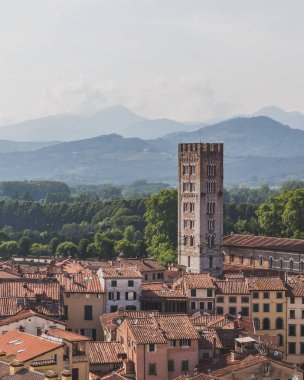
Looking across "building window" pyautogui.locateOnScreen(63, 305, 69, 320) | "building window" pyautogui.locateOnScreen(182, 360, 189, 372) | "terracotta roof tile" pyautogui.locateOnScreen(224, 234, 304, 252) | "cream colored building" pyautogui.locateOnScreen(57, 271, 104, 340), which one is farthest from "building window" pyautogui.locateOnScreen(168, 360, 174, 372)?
"terracotta roof tile" pyautogui.locateOnScreen(224, 234, 304, 252)

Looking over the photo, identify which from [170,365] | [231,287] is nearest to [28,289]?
[170,365]

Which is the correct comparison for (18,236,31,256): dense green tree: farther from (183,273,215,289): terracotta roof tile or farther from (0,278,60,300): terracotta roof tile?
(0,278,60,300): terracotta roof tile

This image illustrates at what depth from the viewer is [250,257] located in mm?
110812

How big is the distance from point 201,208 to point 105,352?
5281 centimetres

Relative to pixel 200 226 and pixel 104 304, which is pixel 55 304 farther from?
pixel 200 226

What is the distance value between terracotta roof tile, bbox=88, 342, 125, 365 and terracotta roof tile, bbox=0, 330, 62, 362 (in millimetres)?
5089

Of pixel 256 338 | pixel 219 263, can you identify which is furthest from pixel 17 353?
pixel 219 263

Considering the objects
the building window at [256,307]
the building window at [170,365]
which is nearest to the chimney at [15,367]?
the building window at [170,365]

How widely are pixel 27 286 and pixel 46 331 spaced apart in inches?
521

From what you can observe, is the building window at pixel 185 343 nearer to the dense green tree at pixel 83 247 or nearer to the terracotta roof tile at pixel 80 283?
the terracotta roof tile at pixel 80 283

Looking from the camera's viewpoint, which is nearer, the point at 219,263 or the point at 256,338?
the point at 256,338

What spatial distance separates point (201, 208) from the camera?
107500 mm

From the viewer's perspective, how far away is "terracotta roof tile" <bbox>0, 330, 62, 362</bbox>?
45.3 metres

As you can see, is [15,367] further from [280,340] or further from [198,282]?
[198,282]
